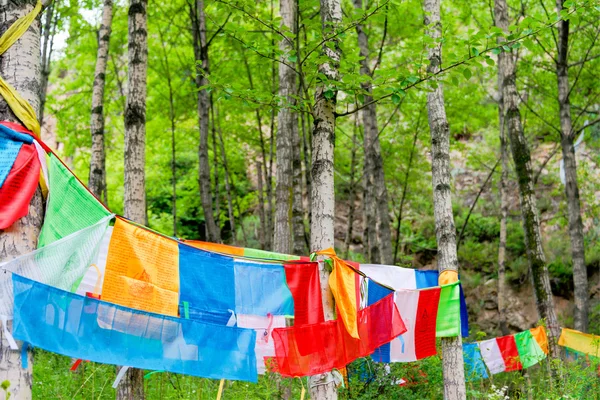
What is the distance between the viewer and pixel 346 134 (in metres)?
14.8

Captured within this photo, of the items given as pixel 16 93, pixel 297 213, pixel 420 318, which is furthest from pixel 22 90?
pixel 297 213

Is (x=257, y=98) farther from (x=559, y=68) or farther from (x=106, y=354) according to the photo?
(x=559, y=68)

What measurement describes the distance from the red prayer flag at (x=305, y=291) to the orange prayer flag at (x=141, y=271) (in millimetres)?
1282

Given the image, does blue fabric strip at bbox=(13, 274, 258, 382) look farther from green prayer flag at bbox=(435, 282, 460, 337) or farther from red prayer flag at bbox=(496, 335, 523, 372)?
red prayer flag at bbox=(496, 335, 523, 372)

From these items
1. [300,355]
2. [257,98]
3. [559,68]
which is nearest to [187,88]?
[559,68]

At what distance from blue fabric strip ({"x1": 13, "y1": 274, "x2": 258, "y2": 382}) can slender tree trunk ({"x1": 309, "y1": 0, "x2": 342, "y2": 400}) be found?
854 millimetres

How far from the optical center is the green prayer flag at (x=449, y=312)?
275 inches

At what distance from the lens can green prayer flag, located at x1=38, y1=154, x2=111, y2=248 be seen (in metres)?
3.90

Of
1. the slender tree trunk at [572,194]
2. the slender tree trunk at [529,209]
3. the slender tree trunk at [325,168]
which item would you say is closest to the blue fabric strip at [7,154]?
the slender tree trunk at [325,168]

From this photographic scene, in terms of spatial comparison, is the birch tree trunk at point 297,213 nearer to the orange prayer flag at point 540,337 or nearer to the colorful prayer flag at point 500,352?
the colorful prayer flag at point 500,352

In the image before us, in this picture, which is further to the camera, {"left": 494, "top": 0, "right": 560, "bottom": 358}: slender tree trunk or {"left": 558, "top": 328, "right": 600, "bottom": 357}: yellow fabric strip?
{"left": 558, "top": 328, "right": 600, "bottom": 357}: yellow fabric strip

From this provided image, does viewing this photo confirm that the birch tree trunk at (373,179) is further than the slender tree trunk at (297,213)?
Yes

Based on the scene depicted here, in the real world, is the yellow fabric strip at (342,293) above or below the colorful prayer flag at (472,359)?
above

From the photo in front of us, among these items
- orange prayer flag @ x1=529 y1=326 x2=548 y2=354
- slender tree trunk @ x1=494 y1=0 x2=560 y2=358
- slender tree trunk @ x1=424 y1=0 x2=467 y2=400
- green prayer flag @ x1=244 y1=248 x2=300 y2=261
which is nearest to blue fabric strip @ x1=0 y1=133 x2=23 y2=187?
green prayer flag @ x1=244 y1=248 x2=300 y2=261
